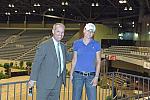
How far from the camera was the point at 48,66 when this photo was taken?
473cm

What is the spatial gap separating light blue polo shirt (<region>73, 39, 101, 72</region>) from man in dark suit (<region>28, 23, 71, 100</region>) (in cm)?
46

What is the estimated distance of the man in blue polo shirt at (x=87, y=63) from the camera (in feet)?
16.9

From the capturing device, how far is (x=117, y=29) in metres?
47.1

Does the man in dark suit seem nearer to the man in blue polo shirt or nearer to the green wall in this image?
the man in blue polo shirt

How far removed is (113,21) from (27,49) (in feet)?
40.5

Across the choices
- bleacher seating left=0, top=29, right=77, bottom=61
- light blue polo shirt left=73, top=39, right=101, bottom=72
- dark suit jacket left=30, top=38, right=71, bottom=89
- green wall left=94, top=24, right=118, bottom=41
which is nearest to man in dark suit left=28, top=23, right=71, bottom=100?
dark suit jacket left=30, top=38, right=71, bottom=89

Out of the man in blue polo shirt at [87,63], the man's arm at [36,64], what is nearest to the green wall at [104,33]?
the man in blue polo shirt at [87,63]

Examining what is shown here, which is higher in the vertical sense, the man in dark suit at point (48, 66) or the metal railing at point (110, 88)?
the man in dark suit at point (48, 66)

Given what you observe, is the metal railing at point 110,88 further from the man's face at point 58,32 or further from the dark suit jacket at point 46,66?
the man's face at point 58,32

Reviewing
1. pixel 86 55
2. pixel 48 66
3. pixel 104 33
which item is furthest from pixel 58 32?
pixel 104 33

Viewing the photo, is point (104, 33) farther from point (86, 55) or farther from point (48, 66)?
point (48, 66)

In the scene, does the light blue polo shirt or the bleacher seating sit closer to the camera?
the light blue polo shirt

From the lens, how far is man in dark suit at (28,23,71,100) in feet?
15.3

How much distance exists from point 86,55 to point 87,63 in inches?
5.2
